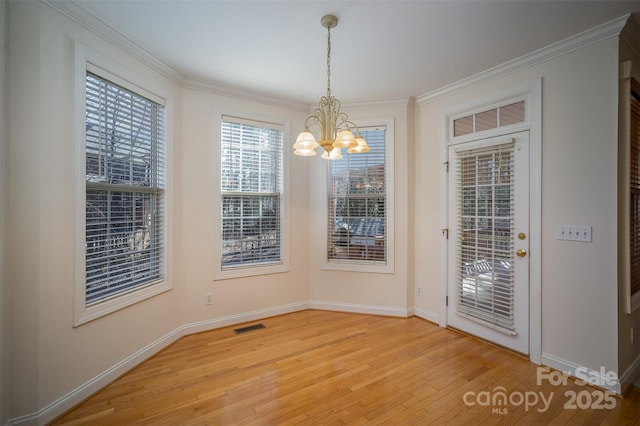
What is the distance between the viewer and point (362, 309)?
3828 millimetres

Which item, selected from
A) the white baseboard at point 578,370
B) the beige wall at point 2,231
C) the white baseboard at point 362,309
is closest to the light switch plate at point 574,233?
the white baseboard at point 578,370

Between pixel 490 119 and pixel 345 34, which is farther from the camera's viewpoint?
pixel 490 119

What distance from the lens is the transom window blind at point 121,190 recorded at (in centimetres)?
224

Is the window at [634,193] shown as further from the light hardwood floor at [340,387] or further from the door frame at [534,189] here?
the light hardwood floor at [340,387]

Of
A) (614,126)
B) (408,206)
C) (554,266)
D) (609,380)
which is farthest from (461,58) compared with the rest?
(609,380)

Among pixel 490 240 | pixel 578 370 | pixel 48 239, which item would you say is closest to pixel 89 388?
pixel 48 239

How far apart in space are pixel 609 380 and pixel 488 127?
2268 millimetres

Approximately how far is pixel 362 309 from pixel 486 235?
5.67 feet

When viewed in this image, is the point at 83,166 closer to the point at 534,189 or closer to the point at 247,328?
the point at 247,328

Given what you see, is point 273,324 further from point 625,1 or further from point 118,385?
point 625,1

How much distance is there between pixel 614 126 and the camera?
7.10ft

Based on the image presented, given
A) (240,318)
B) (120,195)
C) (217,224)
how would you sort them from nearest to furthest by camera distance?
(120,195) → (217,224) → (240,318)

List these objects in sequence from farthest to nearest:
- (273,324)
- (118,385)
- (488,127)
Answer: (273,324), (488,127), (118,385)

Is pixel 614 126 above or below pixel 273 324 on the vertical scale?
above
